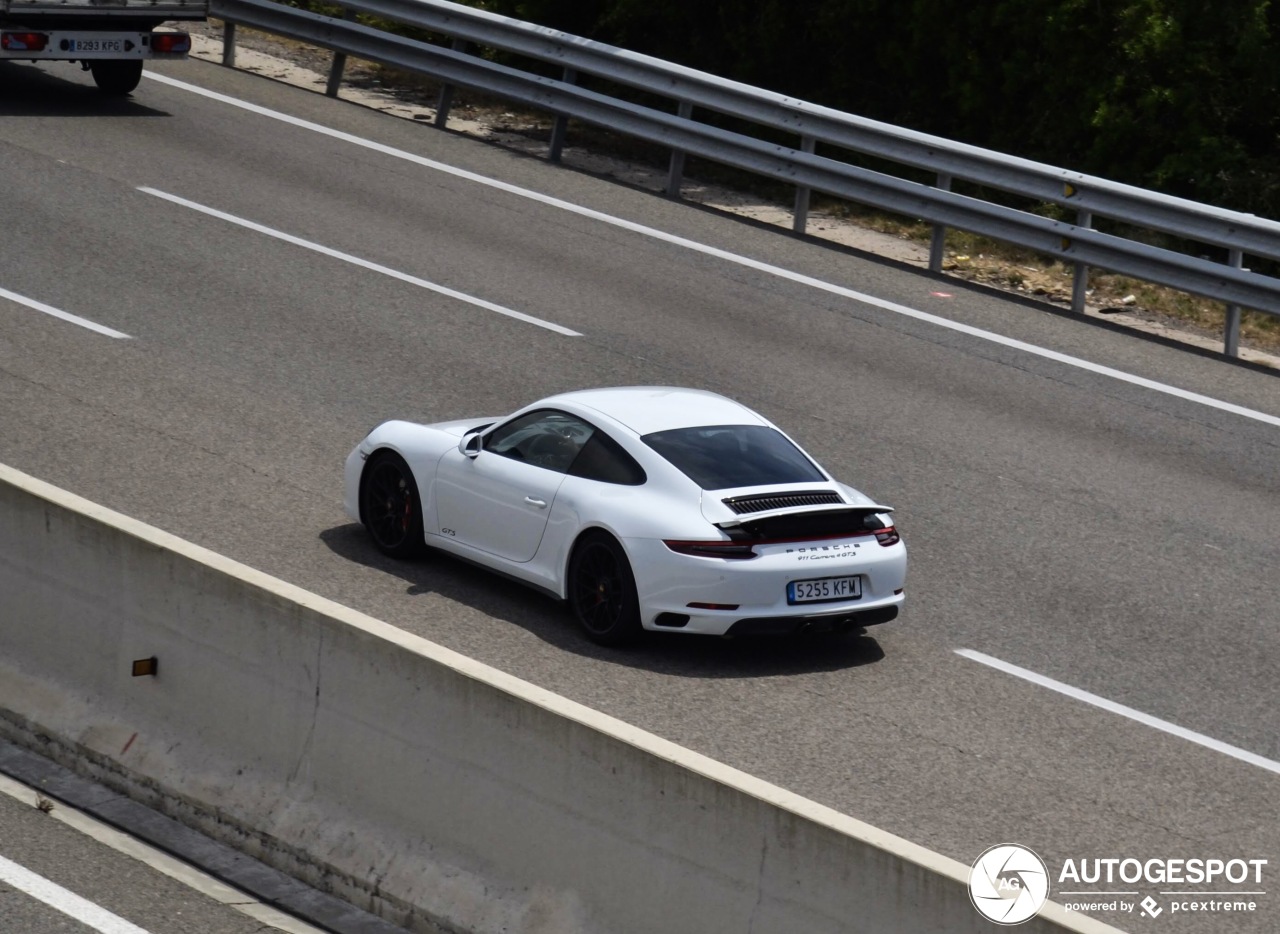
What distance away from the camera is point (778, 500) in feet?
29.5

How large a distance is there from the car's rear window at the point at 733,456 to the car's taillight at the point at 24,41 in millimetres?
12244

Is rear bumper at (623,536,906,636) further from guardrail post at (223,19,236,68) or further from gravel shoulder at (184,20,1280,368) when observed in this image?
guardrail post at (223,19,236,68)

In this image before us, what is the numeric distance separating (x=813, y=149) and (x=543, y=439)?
339 inches

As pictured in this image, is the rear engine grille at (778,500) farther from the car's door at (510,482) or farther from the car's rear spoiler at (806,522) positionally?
the car's door at (510,482)

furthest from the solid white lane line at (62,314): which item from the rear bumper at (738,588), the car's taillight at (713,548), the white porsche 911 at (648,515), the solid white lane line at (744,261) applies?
the car's taillight at (713,548)

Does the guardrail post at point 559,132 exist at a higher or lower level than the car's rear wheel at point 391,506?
higher

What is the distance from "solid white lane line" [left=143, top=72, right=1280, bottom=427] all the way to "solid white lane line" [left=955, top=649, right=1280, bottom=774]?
524cm

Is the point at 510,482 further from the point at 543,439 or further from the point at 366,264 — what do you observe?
the point at 366,264

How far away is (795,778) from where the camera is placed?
766 centimetres

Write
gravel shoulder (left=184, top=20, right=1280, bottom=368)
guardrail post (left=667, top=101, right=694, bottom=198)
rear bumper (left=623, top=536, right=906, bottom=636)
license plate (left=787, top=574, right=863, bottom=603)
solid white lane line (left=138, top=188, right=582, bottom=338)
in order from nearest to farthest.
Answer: rear bumper (left=623, top=536, right=906, bottom=636) < license plate (left=787, top=574, right=863, bottom=603) < solid white lane line (left=138, top=188, right=582, bottom=338) < gravel shoulder (left=184, top=20, right=1280, bottom=368) < guardrail post (left=667, top=101, right=694, bottom=198)

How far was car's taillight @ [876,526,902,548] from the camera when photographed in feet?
30.0

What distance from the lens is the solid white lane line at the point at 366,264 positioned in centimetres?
1432

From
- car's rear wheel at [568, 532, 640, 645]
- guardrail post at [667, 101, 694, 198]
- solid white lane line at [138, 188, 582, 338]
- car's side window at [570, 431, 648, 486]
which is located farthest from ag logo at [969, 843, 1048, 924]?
guardrail post at [667, 101, 694, 198]

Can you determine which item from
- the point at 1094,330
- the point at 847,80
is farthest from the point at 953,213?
the point at 847,80
